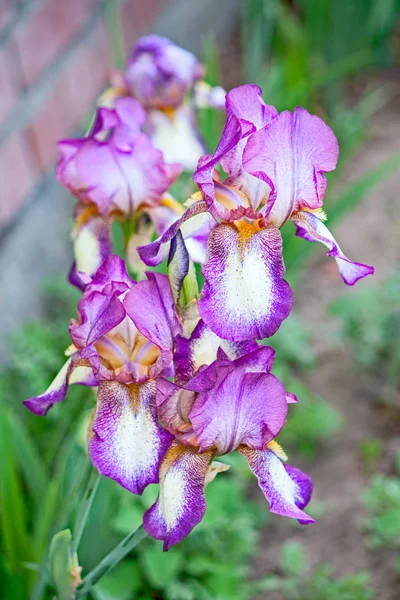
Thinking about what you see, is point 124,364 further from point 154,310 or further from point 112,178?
point 112,178

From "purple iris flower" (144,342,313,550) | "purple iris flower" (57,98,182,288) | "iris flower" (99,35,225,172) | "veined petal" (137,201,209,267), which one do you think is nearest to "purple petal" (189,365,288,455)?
"purple iris flower" (144,342,313,550)

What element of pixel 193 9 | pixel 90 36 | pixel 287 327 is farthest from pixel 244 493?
pixel 193 9

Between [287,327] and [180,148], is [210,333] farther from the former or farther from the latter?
[287,327]

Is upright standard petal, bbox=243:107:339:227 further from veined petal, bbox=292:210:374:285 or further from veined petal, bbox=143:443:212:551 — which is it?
veined petal, bbox=143:443:212:551

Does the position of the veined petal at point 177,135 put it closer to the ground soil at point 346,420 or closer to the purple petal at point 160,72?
the purple petal at point 160,72

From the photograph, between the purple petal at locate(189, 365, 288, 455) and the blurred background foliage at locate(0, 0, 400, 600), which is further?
the blurred background foliage at locate(0, 0, 400, 600)

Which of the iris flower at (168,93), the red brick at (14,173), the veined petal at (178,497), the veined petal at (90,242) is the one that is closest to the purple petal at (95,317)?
the veined petal at (178,497)
